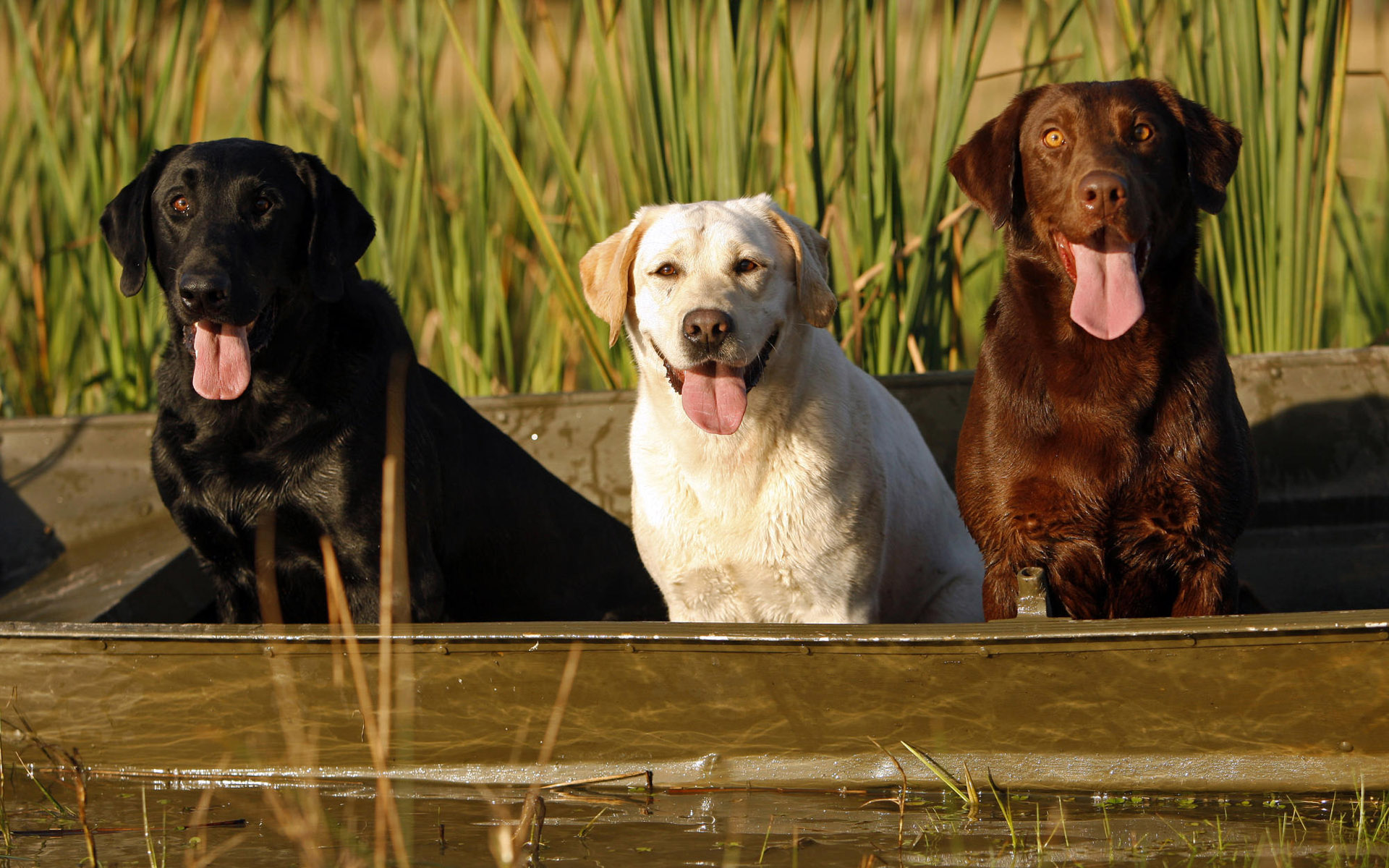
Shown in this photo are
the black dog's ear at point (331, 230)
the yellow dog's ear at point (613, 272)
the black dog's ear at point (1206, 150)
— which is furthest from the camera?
the black dog's ear at point (331, 230)

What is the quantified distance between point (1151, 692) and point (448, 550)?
6.01 feet

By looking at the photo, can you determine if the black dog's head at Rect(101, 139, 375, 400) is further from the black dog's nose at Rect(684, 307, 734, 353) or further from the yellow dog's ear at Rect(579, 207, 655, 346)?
the black dog's nose at Rect(684, 307, 734, 353)

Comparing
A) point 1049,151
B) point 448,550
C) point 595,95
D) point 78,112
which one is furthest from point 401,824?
point 78,112

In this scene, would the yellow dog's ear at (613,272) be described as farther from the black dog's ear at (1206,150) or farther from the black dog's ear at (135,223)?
the black dog's ear at (1206,150)

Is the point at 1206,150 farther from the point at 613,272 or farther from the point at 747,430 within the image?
the point at 613,272

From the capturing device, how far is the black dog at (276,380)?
3.07 meters

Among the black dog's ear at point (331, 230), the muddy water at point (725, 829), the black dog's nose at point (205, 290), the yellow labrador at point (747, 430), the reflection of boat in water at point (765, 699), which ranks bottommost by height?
the muddy water at point (725, 829)

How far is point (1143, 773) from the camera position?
8.41 feet

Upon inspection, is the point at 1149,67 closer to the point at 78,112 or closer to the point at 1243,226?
the point at 1243,226

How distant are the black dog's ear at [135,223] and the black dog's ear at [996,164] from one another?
6.25 ft

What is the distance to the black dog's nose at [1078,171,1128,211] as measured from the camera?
2.51 m

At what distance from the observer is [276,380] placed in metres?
3.18

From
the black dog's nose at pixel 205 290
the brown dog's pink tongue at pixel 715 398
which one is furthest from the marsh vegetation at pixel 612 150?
the black dog's nose at pixel 205 290

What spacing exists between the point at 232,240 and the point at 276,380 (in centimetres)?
36
